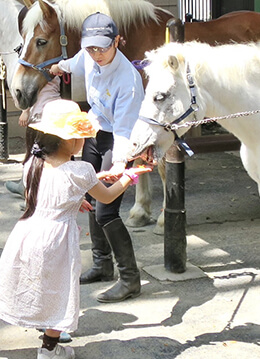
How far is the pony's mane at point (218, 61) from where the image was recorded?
12.2ft

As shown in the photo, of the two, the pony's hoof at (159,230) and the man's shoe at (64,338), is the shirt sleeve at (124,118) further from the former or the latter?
the pony's hoof at (159,230)

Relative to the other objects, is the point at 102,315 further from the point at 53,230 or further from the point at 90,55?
the point at 90,55

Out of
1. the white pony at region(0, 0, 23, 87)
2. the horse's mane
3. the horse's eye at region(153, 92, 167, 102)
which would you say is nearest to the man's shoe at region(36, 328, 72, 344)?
the horse's eye at region(153, 92, 167, 102)

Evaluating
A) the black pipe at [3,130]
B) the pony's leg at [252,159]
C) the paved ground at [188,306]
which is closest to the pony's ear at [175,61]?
the pony's leg at [252,159]

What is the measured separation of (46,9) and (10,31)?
191 cm

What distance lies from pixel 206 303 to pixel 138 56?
7.72 feet

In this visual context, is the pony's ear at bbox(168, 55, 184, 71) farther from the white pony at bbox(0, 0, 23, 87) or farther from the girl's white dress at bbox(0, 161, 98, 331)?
the white pony at bbox(0, 0, 23, 87)

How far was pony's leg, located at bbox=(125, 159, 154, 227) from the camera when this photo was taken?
5.95 metres

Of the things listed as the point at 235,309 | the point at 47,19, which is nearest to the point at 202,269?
the point at 235,309

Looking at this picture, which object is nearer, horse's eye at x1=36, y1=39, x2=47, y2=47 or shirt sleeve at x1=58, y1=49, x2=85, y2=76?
shirt sleeve at x1=58, y1=49, x2=85, y2=76

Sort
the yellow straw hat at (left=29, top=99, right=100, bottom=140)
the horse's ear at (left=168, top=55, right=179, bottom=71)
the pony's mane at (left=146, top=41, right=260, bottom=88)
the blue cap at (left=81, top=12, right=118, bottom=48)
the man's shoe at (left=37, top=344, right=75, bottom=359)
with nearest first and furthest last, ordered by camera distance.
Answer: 1. the yellow straw hat at (left=29, top=99, right=100, bottom=140)
2. the man's shoe at (left=37, top=344, right=75, bottom=359)
3. the horse's ear at (left=168, top=55, right=179, bottom=71)
4. the pony's mane at (left=146, top=41, right=260, bottom=88)
5. the blue cap at (left=81, top=12, right=118, bottom=48)

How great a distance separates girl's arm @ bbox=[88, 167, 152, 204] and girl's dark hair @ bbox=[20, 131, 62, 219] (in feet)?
0.94

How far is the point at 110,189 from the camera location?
353 centimetres

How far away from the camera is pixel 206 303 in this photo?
4.31 metres
